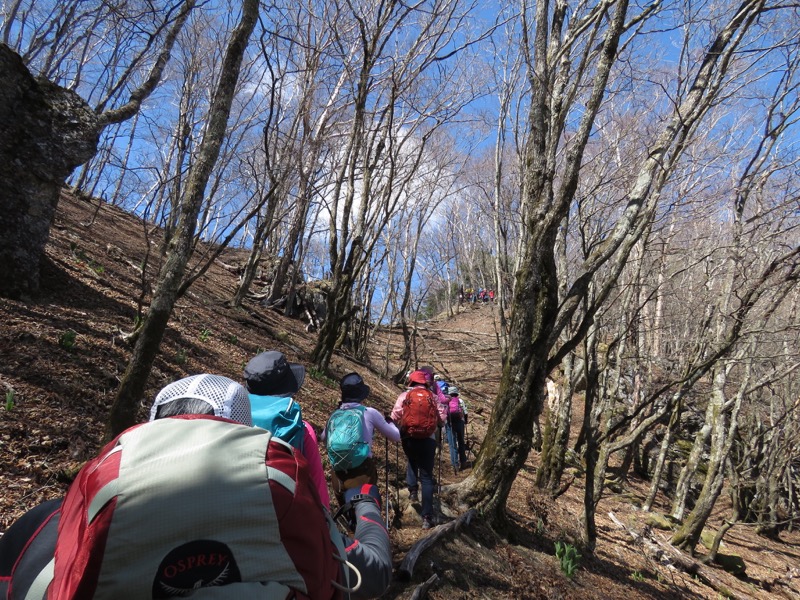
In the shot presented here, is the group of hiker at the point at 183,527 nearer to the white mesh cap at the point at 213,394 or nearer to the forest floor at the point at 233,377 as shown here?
the white mesh cap at the point at 213,394

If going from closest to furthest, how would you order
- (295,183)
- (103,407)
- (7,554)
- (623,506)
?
(7,554), (103,407), (623,506), (295,183)

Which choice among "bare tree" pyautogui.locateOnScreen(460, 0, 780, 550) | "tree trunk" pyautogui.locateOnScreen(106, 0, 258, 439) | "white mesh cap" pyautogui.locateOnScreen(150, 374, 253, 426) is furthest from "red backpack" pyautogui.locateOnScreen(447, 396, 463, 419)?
"white mesh cap" pyautogui.locateOnScreen(150, 374, 253, 426)

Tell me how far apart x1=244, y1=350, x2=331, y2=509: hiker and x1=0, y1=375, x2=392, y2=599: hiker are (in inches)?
52.9

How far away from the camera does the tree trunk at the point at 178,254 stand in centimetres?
353

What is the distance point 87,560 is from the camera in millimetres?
987

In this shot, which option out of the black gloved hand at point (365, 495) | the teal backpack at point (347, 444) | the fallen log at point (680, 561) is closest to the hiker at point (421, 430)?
the teal backpack at point (347, 444)

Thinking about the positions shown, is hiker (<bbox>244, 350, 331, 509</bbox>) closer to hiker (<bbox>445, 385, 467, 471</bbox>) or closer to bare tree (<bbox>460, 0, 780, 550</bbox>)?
bare tree (<bbox>460, 0, 780, 550</bbox>)

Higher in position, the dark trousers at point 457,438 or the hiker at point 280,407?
the hiker at point 280,407

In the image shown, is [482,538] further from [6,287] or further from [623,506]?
[623,506]

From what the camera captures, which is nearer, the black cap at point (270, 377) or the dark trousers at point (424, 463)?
the black cap at point (270, 377)

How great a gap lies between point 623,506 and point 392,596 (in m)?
9.45

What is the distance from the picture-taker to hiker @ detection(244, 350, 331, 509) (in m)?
2.59

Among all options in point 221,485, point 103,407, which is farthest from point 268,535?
point 103,407

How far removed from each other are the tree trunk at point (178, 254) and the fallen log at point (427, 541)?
2.27 m
